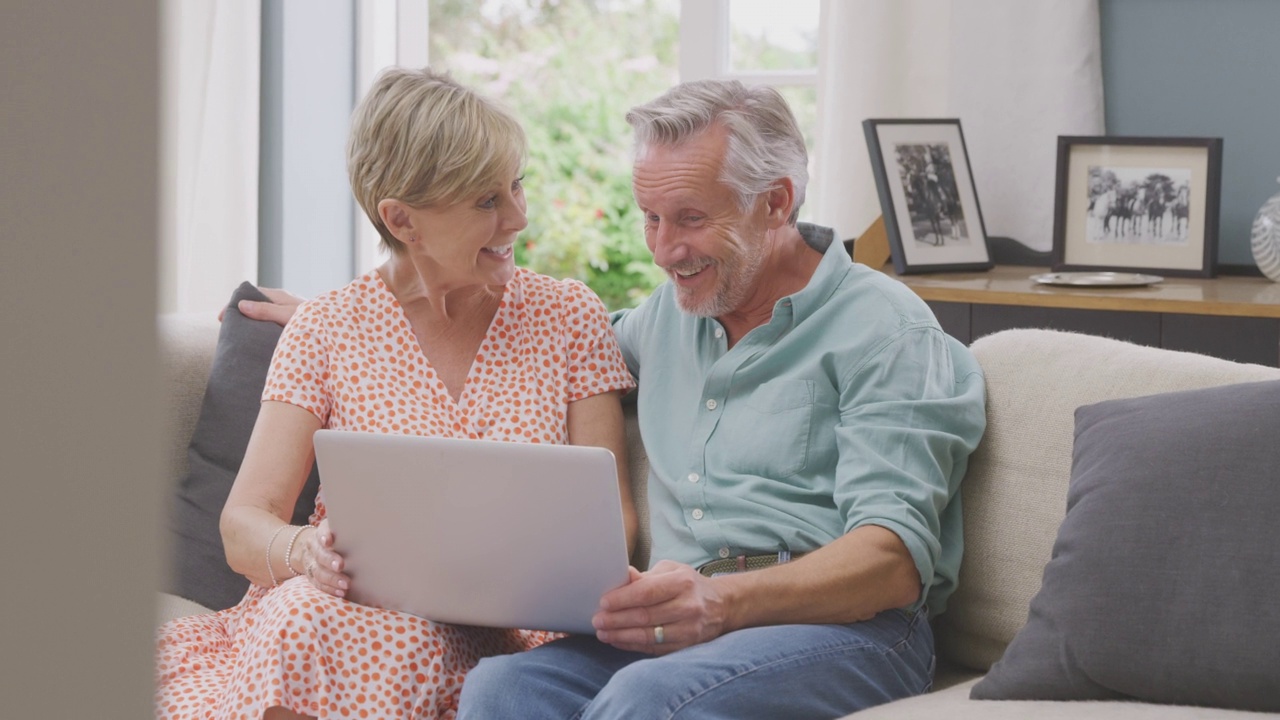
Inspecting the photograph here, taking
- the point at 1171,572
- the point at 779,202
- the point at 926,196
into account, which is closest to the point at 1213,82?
the point at 926,196

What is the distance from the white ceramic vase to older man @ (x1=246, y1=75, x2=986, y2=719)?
4.01 feet

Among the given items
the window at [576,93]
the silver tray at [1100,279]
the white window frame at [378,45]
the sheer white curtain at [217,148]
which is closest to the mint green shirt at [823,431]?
the silver tray at [1100,279]

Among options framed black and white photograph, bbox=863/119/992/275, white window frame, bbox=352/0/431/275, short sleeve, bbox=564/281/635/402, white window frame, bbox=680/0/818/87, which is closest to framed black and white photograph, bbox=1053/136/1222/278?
framed black and white photograph, bbox=863/119/992/275

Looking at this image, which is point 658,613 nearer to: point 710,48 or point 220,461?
point 220,461

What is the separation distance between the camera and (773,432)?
1655mm

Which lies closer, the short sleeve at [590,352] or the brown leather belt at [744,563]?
the brown leather belt at [744,563]

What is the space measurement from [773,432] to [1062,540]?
14.9 inches

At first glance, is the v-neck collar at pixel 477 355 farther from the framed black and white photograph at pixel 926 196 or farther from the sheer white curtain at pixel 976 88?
the sheer white curtain at pixel 976 88

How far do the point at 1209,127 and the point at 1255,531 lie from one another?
1718mm

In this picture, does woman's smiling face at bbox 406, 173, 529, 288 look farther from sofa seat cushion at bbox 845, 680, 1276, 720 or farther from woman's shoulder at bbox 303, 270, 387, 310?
sofa seat cushion at bbox 845, 680, 1276, 720

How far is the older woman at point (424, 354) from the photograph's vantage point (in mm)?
1659

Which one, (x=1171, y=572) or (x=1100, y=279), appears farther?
(x=1100, y=279)

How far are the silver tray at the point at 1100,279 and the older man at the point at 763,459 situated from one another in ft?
3.09

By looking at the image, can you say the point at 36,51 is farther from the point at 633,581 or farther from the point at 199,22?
the point at 199,22
